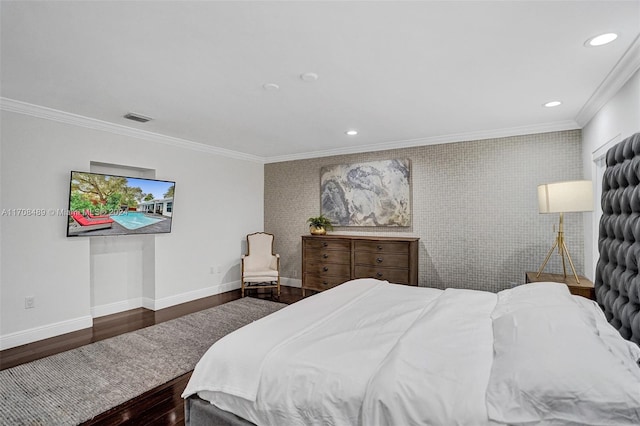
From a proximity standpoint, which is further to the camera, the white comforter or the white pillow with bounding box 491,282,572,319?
the white pillow with bounding box 491,282,572,319

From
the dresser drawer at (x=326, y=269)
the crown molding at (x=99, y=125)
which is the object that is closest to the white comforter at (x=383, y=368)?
the dresser drawer at (x=326, y=269)

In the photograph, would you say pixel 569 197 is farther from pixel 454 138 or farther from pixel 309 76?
pixel 309 76

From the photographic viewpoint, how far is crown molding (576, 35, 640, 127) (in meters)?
2.24

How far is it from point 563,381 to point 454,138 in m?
3.91

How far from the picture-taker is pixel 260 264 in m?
5.83

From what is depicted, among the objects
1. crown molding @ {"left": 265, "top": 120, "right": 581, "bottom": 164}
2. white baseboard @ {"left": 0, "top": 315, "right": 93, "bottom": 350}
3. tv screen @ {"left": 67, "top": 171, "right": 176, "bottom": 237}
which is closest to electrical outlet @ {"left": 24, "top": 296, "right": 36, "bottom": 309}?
white baseboard @ {"left": 0, "top": 315, "right": 93, "bottom": 350}

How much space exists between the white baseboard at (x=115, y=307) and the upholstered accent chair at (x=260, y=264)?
5.01 ft

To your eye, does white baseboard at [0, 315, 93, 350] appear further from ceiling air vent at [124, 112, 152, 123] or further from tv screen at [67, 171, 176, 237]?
ceiling air vent at [124, 112, 152, 123]

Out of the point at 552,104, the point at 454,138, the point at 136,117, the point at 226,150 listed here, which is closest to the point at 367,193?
the point at 454,138

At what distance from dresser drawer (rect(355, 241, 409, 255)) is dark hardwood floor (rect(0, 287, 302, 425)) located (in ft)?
4.49

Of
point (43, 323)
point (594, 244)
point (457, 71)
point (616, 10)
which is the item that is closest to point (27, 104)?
point (43, 323)

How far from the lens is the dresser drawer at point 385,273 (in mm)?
4570

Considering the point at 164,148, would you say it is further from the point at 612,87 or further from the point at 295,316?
the point at 612,87

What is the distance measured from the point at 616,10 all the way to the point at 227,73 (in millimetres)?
2473
